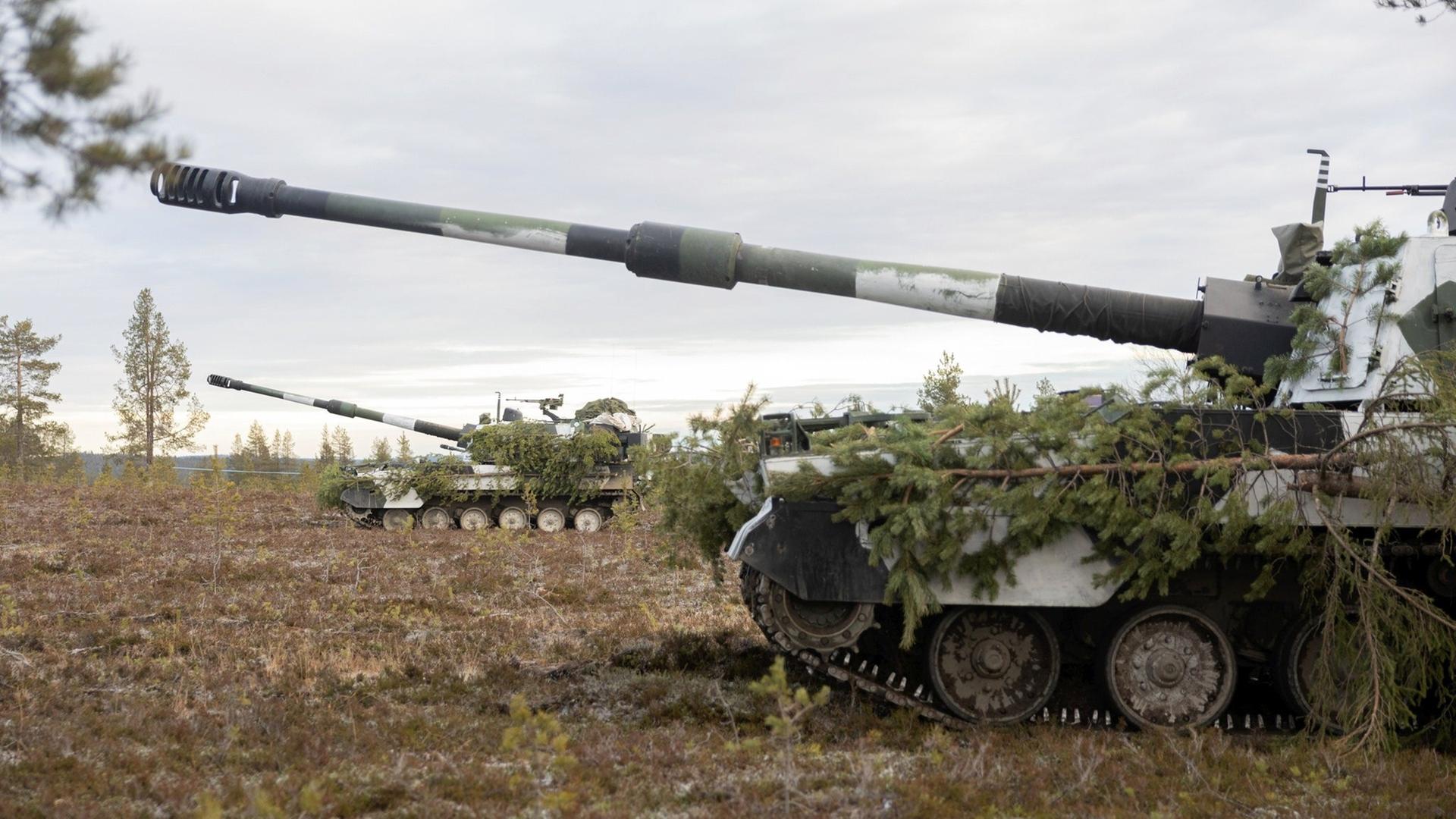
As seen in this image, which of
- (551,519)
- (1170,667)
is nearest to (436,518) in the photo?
(551,519)

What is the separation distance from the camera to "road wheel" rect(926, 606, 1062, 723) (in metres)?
7.35

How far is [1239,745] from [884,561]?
228 centimetres

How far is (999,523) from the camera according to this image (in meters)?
6.99

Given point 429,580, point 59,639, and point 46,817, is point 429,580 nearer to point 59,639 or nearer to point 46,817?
point 59,639

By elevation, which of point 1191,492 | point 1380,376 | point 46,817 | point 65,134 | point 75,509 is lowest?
point 75,509

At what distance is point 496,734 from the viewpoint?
6.68m

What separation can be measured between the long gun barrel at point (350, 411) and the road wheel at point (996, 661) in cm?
2064

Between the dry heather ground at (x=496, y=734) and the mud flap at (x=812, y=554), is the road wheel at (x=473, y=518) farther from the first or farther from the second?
the mud flap at (x=812, y=554)

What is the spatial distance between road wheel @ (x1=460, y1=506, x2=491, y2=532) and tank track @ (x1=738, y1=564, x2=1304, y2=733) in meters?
16.8

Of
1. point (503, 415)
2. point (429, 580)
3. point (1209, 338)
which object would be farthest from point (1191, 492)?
point (503, 415)

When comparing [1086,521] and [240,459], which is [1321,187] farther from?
[240,459]

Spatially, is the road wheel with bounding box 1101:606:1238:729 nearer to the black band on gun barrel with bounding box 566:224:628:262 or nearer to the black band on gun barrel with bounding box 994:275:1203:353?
the black band on gun barrel with bounding box 994:275:1203:353

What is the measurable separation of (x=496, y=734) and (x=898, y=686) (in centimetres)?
246

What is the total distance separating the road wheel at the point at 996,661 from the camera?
735 centimetres
